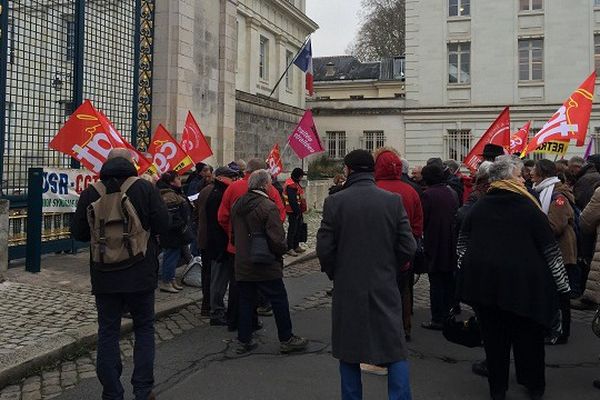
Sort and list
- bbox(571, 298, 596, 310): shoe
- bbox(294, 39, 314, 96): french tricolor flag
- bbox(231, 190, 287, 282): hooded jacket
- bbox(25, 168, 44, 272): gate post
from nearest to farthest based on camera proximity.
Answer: bbox(231, 190, 287, 282): hooded jacket, bbox(571, 298, 596, 310): shoe, bbox(25, 168, 44, 272): gate post, bbox(294, 39, 314, 96): french tricolor flag

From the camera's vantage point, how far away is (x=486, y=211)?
4.62 m

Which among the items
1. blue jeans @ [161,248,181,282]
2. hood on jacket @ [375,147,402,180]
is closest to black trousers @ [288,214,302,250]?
blue jeans @ [161,248,181,282]

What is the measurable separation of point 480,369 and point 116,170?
3611 mm

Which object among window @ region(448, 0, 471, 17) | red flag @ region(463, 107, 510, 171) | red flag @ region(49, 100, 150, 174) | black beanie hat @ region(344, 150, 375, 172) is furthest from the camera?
window @ region(448, 0, 471, 17)

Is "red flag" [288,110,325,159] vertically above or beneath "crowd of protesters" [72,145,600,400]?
above

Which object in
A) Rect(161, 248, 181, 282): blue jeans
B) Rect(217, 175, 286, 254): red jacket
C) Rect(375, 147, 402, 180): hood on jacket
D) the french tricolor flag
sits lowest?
Rect(161, 248, 181, 282): blue jeans

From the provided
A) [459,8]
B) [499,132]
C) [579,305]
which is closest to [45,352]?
[579,305]

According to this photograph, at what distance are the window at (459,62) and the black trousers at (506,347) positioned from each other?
94.7 ft

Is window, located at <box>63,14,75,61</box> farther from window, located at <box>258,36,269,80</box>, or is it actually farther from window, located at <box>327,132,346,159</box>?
window, located at <box>327,132,346,159</box>

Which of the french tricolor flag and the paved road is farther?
the french tricolor flag

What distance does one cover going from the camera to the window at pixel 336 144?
1334 inches

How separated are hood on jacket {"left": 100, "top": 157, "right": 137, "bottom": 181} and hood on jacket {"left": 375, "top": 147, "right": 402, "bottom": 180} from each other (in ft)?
8.17

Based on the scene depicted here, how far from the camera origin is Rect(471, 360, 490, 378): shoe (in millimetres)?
5371

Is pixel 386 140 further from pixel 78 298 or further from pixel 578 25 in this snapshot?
pixel 78 298
